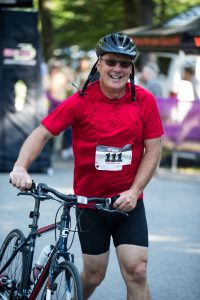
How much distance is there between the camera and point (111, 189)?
537 cm

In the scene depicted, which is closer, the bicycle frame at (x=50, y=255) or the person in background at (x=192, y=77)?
the bicycle frame at (x=50, y=255)

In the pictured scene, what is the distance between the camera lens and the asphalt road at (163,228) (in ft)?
24.9

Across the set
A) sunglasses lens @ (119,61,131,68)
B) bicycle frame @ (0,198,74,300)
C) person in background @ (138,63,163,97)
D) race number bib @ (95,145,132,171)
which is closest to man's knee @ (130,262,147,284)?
bicycle frame @ (0,198,74,300)

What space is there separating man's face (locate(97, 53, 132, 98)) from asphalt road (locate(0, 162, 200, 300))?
2353 millimetres

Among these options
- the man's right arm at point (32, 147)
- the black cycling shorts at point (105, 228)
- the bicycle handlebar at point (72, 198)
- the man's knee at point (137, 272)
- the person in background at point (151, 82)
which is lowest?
the person in background at point (151, 82)

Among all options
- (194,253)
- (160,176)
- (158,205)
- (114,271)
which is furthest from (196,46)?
(114,271)

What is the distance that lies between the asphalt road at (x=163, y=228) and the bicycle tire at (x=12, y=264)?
135 centimetres

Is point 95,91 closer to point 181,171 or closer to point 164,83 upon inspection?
point 181,171

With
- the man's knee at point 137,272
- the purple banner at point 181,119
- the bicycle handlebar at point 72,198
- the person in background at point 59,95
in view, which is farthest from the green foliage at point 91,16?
the bicycle handlebar at point 72,198

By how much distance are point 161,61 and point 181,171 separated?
11.9 m

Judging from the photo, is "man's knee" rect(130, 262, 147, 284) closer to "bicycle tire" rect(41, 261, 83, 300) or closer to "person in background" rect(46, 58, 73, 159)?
"bicycle tire" rect(41, 261, 83, 300)

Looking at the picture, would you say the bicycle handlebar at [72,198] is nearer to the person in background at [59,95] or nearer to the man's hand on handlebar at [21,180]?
the man's hand on handlebar at [21,180]

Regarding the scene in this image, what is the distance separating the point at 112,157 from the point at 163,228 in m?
5.43

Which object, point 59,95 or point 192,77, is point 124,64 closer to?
point 59,95
